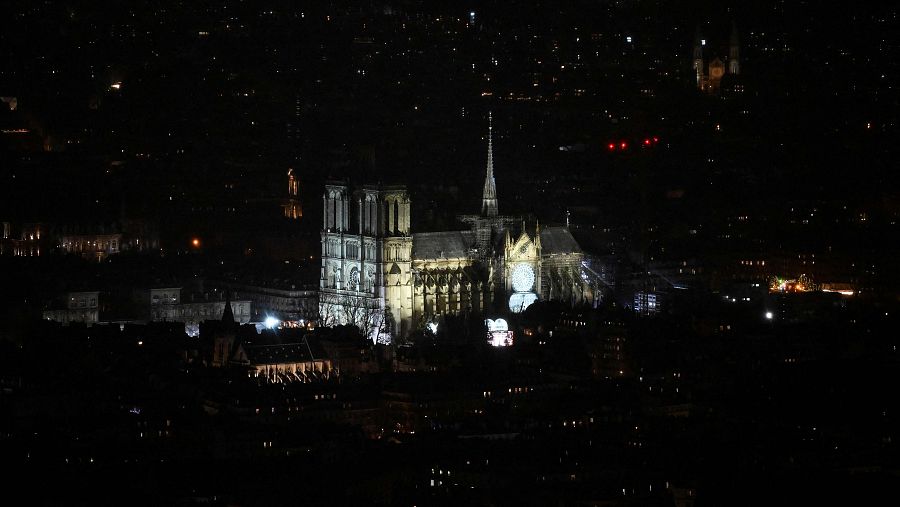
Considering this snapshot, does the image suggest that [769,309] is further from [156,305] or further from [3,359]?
[3,359]

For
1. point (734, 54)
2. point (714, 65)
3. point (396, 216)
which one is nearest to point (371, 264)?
point (396, 216)

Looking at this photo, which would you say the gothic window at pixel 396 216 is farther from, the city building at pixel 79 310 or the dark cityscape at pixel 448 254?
the city building at pixel 79 310

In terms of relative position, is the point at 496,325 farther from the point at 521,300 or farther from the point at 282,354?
the point at 282,354

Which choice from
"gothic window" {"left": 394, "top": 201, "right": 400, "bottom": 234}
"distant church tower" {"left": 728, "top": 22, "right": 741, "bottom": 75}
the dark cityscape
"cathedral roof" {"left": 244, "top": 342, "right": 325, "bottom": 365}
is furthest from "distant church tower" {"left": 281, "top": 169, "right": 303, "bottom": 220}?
"cathedral roof" {"left": 244, "top": 342, "right": 325, "bottom": 365}

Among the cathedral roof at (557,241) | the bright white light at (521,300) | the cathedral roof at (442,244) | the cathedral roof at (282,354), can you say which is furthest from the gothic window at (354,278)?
the cathedral roof at (282,354)

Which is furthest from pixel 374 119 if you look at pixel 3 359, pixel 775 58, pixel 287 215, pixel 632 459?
pixel 632 459

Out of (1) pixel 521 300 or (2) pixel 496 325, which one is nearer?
(2) pixel 496 325
